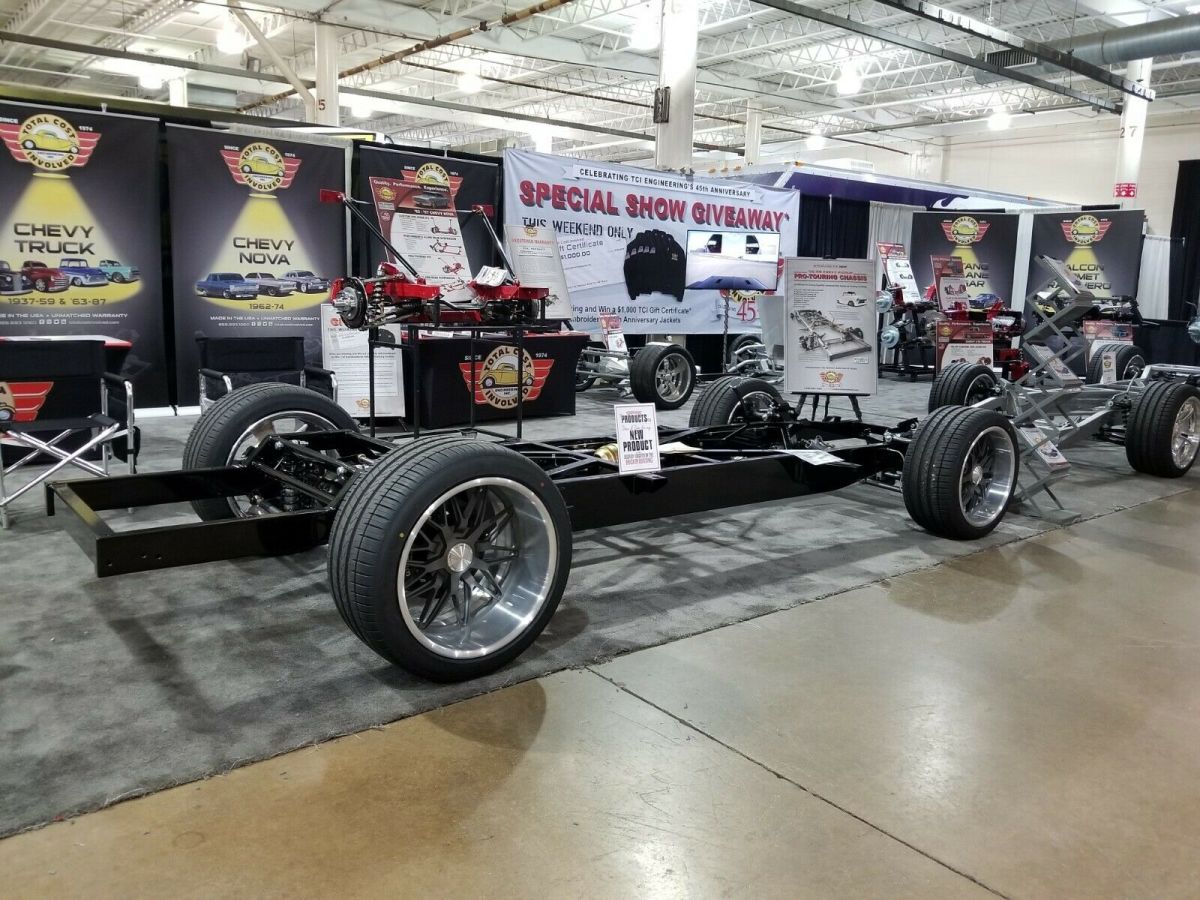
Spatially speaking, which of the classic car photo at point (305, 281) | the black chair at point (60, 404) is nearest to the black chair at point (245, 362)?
the black chair at point (60, 404)

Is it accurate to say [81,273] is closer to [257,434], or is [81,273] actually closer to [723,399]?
[257,434]

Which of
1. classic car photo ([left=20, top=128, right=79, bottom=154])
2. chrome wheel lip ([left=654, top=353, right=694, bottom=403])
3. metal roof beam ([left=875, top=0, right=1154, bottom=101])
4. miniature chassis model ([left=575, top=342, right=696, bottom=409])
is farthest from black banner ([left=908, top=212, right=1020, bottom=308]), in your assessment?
classic car photo ([left=20, top=128, right=79, bottom=154])

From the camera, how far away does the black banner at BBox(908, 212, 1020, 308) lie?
50.6 feet

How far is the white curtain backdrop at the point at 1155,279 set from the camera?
16516 millimetres

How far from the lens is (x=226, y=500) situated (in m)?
3.67

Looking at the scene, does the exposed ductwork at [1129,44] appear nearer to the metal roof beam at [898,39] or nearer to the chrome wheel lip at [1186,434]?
the metal roof beam at [898,39]

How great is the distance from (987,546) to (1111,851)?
2.56 metres

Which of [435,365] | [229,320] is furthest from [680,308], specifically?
[229,320]

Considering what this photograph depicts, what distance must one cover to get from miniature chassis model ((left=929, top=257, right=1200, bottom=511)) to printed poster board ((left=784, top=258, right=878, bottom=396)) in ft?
2.24

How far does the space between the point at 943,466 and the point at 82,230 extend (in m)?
6.78

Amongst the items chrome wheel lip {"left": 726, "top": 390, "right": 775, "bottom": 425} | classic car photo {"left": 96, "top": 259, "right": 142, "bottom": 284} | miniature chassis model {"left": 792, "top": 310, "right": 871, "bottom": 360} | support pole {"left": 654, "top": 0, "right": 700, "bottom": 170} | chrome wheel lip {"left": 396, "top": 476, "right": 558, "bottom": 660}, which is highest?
support pole {"left": 654, "top": 0, "right": 700, "bottom": 170}

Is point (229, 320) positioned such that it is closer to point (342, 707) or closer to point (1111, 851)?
point (342, 707)

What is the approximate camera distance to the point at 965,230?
1556 centimetres

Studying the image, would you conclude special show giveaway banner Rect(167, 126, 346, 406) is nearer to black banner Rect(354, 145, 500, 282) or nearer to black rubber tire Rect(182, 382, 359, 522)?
black banner Rect(354, 145, 500, 282)
